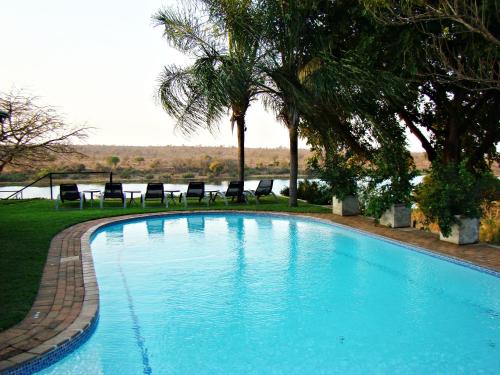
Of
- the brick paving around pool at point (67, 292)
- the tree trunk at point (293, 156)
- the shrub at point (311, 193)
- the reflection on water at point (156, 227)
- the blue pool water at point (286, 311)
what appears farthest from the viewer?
the shrub at point (311, 193)

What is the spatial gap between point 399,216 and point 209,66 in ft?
20.8

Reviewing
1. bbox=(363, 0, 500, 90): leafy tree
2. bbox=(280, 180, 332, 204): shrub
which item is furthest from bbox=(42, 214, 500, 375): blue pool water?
bbox=(280, 180, 332, 204): shrub

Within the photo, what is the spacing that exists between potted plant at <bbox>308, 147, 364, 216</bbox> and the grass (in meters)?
1.11

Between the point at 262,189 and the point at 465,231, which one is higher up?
the point at 262,189

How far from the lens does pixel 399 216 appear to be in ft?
32.7

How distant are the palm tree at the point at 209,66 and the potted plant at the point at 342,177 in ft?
9.79

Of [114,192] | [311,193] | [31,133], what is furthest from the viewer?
[311,193]

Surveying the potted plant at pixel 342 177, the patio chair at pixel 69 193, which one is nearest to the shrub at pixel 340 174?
the potted plant at pixel 342 177

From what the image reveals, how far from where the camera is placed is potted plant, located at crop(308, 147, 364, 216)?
11.7 metres

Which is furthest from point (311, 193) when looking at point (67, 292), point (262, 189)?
point (67, 292)

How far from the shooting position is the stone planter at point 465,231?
7895mm

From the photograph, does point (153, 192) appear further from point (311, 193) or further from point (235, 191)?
point (311, 193)

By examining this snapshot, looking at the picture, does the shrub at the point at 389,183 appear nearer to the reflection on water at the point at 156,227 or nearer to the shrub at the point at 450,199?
the shrub at the point at 450,199

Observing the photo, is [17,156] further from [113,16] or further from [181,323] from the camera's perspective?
[181,323]
